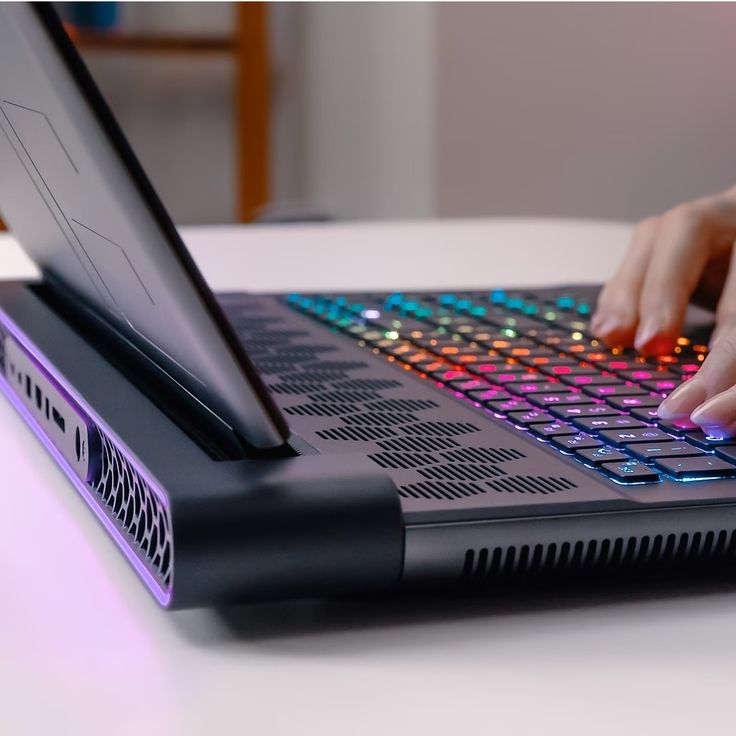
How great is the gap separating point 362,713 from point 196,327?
0.14 meters

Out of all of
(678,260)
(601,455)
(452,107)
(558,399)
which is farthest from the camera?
(452,107)

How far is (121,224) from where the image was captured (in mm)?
439

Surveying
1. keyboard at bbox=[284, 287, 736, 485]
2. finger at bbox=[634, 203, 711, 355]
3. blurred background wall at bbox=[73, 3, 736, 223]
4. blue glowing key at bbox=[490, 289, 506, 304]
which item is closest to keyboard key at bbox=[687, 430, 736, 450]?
keyboard at bbox=[284, 287, 736, 485]

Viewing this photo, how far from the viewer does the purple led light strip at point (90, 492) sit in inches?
16.3

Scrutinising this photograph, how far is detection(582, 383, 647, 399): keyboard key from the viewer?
62 centimetres

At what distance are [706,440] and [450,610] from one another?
0.16 meters

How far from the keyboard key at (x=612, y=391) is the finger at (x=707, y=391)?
0.04 metres

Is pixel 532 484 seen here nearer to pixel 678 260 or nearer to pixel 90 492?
pixel 90 492

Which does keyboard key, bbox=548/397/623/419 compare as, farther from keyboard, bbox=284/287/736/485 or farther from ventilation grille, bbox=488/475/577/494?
ventilation grille, bbox=488/475/577/494

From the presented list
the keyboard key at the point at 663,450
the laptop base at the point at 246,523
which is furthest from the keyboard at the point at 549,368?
the laptop base at the point at 246,523

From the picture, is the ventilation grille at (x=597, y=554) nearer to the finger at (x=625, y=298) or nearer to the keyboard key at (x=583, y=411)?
the keyboard key at (x=583, y=411)

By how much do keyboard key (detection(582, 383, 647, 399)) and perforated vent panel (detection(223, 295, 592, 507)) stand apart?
8 centimetres

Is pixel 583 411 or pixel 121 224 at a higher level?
pixel 121 224

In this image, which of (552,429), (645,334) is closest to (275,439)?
(552,429)
